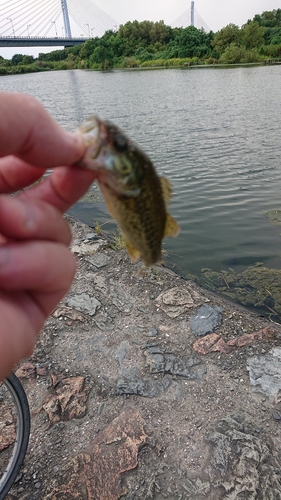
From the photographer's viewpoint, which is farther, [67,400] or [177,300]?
[177,300]

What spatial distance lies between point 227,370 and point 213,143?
1223 centimetres

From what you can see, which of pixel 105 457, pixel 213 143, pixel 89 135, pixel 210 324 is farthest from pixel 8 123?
pixel 213 143

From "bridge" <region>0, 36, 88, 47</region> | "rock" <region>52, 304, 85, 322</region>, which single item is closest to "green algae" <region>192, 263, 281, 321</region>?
"rock" <region>52, 304, 85, 322</region>

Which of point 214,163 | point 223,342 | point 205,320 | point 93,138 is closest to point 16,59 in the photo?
point 214,163

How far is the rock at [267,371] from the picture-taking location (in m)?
3.58

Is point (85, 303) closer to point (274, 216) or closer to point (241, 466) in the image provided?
point (241, 466)

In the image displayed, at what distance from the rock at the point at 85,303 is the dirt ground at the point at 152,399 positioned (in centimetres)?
1

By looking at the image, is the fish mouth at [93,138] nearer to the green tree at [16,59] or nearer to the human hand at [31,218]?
the human hand at [31,218]

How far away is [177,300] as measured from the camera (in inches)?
191

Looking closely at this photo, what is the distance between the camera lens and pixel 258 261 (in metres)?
6.90

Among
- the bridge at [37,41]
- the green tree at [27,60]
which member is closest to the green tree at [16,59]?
the green tree at [27,60]

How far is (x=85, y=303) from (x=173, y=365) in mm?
1589

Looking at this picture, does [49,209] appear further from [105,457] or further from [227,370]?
[227,370]

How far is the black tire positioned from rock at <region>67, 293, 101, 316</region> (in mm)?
1708
